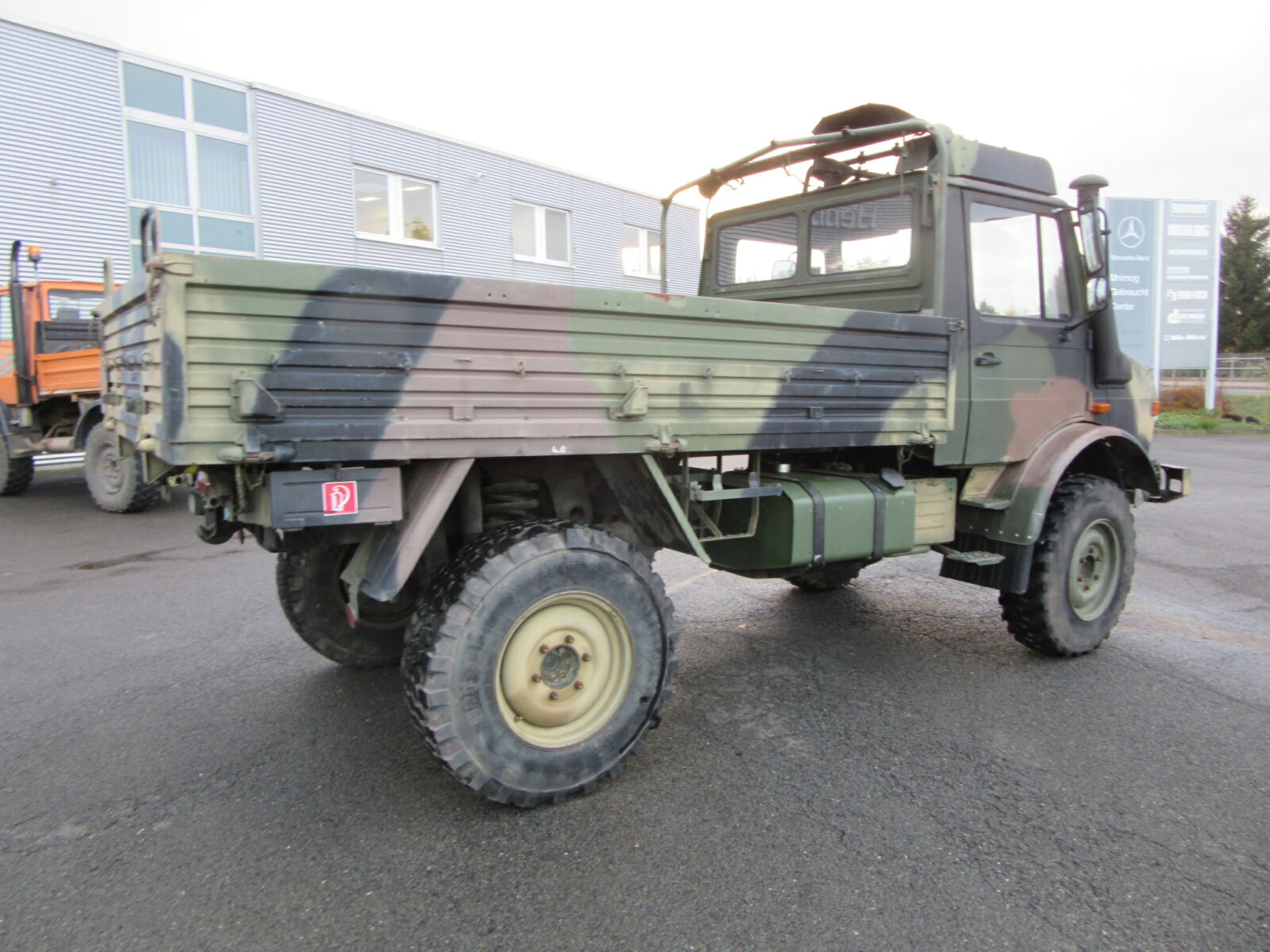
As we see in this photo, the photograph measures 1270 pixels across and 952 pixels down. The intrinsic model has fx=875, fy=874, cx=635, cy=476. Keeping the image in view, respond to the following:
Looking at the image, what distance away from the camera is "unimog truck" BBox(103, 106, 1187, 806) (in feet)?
8.79

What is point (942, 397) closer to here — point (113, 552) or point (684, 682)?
point (684, 682)

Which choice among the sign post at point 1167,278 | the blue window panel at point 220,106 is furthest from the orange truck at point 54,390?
the sign post at point 1167,278

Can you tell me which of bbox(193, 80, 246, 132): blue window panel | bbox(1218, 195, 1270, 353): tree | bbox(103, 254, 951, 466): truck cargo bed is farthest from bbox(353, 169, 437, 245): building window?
bbox(1218, 195, 1270, 353): tree

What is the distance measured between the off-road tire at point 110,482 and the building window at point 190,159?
222 inches

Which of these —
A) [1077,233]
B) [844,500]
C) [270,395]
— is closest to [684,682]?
[844,500]

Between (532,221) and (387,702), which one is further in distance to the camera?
(532,221)

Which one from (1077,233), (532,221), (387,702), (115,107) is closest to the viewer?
(387,702)

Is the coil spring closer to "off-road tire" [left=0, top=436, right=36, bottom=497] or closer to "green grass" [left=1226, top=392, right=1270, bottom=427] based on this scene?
"off-road tire" [left=0, top=436, right=36, bottom=497]

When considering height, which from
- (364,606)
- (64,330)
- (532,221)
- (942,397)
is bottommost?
(364,606)

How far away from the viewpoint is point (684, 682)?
437 cm

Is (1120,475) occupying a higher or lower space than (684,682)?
higher

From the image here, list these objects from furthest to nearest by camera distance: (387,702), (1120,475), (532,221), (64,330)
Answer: (532,221) < (64,330) < (1120,475) < (387,702)

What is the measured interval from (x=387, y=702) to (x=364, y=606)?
0.50 m

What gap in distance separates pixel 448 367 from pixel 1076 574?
3668mm
